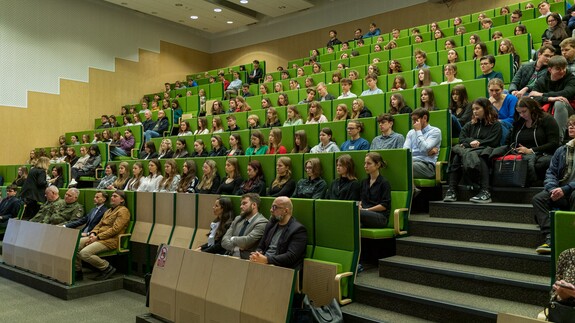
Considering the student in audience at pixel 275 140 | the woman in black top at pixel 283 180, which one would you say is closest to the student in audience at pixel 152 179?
the student in audience at pixel 275 140

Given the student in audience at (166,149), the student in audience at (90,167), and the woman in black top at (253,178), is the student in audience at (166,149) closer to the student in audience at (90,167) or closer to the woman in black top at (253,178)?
the student in audience at (90,167)

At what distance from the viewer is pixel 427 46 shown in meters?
4.06

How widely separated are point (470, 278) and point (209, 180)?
5.67 ft

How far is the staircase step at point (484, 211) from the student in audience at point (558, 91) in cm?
56

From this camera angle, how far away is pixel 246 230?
208 centimetres

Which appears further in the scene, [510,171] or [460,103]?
[460,103]

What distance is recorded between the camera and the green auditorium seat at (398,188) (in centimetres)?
197

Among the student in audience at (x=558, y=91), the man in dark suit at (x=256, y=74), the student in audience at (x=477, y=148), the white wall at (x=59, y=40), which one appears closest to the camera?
the student in audience at (x=477, y=148)

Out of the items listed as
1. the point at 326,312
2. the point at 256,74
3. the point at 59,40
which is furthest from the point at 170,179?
the point at 59,40

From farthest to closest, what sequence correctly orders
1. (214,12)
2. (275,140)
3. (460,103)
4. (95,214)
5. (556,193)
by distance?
(214,12)
(275,140)
(95,214)
(460,103)
(556,193)

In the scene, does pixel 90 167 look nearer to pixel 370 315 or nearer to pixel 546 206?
pixel 370 315

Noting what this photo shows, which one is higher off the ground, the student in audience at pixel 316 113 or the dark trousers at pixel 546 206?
the student in audience at pixel 316 113

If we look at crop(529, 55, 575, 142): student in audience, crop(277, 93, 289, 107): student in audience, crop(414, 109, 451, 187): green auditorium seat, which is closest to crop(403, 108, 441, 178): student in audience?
crop(414, 109, 451, 187): green auditorium seat

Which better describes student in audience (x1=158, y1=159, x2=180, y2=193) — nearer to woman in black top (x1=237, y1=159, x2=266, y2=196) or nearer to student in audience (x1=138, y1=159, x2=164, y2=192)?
student in audience (x1=138, y1=159, x2=164, y2=192)
